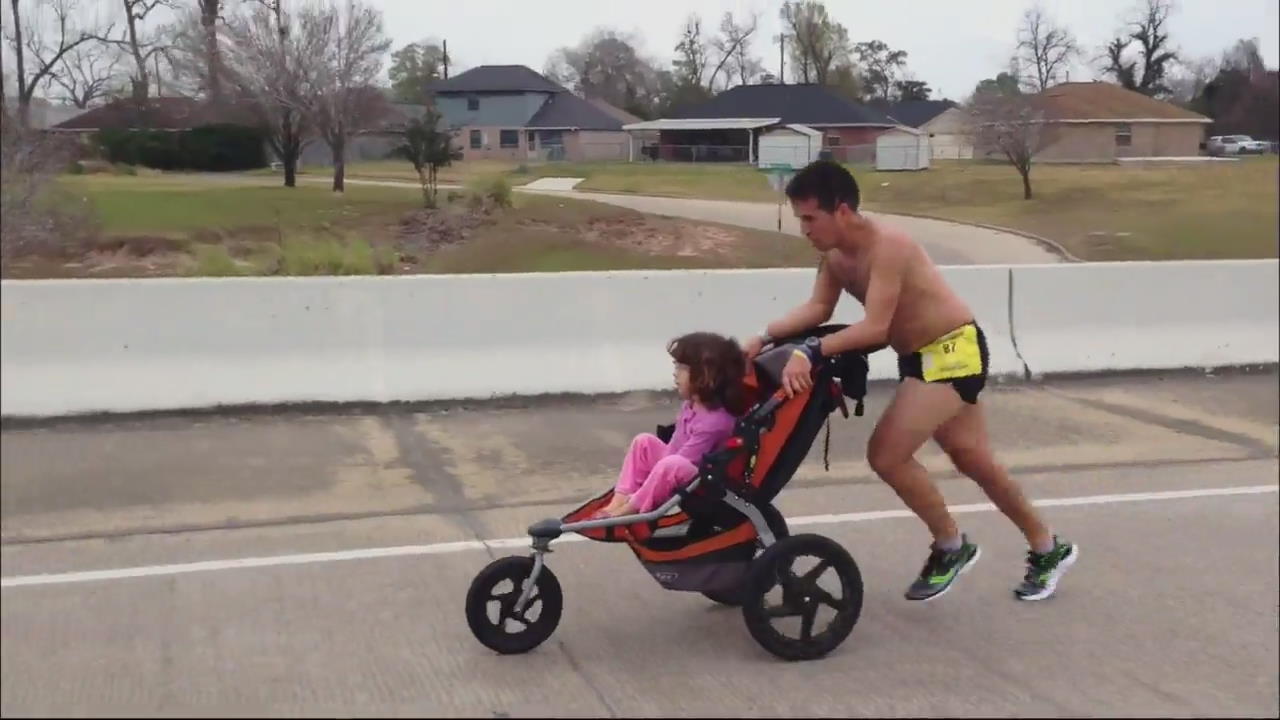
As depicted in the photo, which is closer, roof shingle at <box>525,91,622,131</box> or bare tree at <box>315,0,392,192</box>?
bare tree at <box>315,0,392,192</box>

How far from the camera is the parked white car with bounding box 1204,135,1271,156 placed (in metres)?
23.2

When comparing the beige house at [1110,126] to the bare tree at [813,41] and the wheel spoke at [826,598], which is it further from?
the wheel spoke at [826,598]

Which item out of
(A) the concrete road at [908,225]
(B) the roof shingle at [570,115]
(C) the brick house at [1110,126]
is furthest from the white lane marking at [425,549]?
(B) the roof shingle at [570,115]

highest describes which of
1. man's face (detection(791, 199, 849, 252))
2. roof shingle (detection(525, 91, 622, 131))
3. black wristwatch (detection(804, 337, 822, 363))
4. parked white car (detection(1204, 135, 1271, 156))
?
roof shingle (detection(525, 91, 622, 131))

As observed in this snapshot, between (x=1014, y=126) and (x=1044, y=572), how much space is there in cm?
3395

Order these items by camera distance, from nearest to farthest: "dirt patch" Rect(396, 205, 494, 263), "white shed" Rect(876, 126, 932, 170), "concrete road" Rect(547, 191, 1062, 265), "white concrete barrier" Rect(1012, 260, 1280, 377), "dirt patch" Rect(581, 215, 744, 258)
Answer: "white concrete barrier" Rect(1012, 260, 1280, 377), "concrete road" Rect(547, 191, 1062, 265), "dirt patch" Rect(581, 215, 744, 258), "dirt patch" Rect(396, 205, 494, 263), "white shed" Rect(876, 126, 932, 170)

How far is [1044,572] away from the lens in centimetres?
556

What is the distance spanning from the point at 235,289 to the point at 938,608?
17.9ft

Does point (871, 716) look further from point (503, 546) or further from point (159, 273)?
point (159, 273)

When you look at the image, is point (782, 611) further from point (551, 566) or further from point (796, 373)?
point (551, 566)

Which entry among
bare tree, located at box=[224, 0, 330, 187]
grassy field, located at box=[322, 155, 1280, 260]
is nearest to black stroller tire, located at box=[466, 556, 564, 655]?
grassy field, located at box=[322, 155, 1280, 260]

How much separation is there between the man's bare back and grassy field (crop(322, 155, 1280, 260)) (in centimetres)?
1797

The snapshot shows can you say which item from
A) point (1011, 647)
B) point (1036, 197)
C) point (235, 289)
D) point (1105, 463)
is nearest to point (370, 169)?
point (1036, 197)

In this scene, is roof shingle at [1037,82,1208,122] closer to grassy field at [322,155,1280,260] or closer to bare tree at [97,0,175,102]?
grassy field at [322,155,1280,260]
